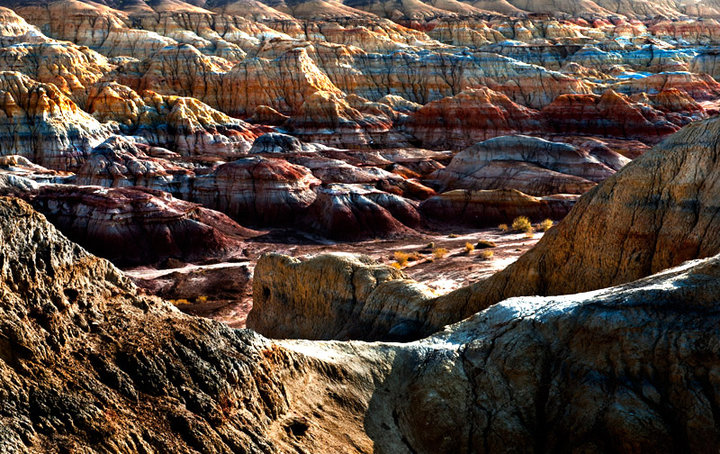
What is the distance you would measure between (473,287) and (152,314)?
9795 millimetres

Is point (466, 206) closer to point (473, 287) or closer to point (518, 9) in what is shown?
point (473, 287)

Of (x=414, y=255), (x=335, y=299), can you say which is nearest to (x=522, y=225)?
(x=414, y=255)

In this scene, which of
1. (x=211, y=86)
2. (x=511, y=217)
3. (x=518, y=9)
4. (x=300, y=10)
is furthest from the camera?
(x=518, y=9)

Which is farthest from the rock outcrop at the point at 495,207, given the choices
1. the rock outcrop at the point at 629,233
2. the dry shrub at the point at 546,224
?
the rock outcrop at the point at 629,233

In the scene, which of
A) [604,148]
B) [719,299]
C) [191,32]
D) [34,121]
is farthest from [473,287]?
[191,32]

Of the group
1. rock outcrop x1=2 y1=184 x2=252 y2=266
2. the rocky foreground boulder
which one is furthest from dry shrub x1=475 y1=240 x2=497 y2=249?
the rocky foreground boulder

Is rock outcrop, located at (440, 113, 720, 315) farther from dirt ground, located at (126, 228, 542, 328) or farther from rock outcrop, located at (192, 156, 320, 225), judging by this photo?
rock outcrop, located at (192, 156, 320, 225)

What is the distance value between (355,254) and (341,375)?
9.02 meters

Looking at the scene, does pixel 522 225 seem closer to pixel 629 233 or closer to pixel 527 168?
pixel 527 168

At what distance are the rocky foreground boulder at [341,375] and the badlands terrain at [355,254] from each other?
0.11 feet

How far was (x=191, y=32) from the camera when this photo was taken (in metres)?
129

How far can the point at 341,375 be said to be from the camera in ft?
37.2

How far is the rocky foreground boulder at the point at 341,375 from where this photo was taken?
8.05m

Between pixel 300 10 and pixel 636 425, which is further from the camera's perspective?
pixel 300 10
